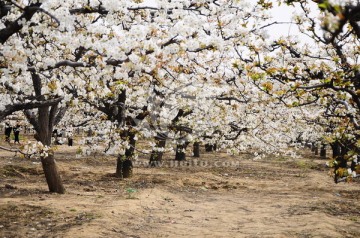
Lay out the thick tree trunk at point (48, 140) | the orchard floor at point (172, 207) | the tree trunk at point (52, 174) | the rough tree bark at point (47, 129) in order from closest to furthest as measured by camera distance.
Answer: the orchard floor at point (172, 207), the rough tree bark at point (47, 129), the thick tree trunk at point (48, 140), the tree trunk at point (52, 174)

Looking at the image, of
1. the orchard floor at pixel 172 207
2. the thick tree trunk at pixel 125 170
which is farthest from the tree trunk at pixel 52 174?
the thick tree trunk at pixel 125 170

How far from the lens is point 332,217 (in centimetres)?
1155

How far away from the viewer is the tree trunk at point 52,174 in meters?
12.8

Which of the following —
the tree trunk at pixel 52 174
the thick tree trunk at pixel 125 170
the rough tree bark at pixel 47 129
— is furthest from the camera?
the thick tree trunk at pixel 125 170

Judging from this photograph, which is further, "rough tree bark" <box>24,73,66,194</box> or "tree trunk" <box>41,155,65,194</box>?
"tree trunk" <box>41,155,65,194</box>

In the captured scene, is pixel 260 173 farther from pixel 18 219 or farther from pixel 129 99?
pixel 18 219

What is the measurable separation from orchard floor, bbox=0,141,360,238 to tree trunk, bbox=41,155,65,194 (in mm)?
425

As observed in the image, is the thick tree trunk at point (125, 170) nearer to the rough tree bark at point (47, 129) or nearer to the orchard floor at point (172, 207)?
the orchard floor at point (172, 207)

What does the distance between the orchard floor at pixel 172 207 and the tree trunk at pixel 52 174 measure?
1.39 feet

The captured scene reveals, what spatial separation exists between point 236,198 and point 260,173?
9.20m

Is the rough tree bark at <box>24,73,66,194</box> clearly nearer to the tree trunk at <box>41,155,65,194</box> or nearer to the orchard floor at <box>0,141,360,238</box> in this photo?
the tree trunk at <box>41,155,65,194</box>

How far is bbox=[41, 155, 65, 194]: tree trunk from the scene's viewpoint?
12.8 m

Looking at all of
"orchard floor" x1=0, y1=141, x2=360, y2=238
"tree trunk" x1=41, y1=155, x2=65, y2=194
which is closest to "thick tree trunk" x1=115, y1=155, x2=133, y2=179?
"orchard floor" x1=0, y1=141, x2=360, y2=238

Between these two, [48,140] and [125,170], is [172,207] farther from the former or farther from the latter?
[125,170]
